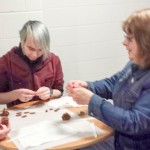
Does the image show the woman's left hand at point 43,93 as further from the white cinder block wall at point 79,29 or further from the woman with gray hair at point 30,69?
the white cinder block wall at point 79,29

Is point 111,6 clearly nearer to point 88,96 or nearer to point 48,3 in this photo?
point 48,3

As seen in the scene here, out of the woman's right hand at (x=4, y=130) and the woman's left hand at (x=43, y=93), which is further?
the woman's left hand at (x=43, y=93)

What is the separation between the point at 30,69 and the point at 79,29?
2.74ft

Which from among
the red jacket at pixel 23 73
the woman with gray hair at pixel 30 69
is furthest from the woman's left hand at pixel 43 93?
the red jacket at pixel 23 73

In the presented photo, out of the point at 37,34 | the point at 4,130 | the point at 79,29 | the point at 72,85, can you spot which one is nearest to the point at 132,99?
the point at 72,85

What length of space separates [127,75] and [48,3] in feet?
4.23

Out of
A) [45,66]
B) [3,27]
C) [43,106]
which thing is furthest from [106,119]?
A: [3,27]

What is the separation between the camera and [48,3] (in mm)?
2566

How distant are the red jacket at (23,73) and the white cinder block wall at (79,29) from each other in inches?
16.9

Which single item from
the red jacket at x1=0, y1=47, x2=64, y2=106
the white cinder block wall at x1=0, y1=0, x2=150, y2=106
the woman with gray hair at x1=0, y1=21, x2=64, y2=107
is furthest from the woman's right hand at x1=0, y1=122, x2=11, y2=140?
the white cinder block wall at x1=0, y1=0, x2=150, y2=106

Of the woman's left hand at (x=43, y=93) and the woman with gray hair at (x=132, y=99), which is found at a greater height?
the woman with gray hair at (x=132, y=99)

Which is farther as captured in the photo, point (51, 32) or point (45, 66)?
point (51, 32)

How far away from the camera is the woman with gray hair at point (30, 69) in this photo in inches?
75.5

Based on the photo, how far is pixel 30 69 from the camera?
6.72 feet
